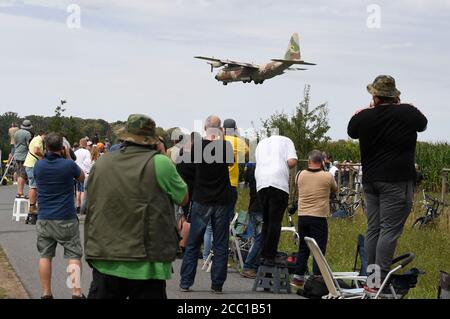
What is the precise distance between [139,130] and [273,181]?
16.5 feet

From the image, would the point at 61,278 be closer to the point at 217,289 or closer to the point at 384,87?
the point at 217,289

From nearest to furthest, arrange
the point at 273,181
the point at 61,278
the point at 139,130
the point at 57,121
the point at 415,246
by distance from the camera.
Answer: the point at 139,130, the point at 61,278, the point at 273,181, the point at 415,246, the point at 57,121

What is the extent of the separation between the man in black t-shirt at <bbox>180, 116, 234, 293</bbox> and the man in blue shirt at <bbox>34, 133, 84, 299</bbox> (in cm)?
157

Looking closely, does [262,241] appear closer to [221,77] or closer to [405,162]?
[405,162]

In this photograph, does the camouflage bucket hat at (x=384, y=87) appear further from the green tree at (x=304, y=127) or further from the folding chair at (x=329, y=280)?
the green tree at (x=304, y=127)

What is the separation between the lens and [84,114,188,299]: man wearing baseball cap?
22.1 ft

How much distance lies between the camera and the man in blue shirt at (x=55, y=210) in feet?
32.6

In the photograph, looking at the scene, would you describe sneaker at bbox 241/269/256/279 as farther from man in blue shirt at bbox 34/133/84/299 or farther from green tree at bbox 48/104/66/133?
green tree at bbox 48/104/66/133

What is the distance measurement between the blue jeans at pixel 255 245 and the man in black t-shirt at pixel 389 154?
3.78m

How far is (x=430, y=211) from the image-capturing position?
2350 cm

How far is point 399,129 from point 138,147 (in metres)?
2.87

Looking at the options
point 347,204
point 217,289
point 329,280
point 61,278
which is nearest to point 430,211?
point 347,204

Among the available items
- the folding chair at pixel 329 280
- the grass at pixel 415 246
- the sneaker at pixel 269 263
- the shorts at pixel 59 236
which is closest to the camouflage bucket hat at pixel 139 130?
the folding chair at pixel 329 280
